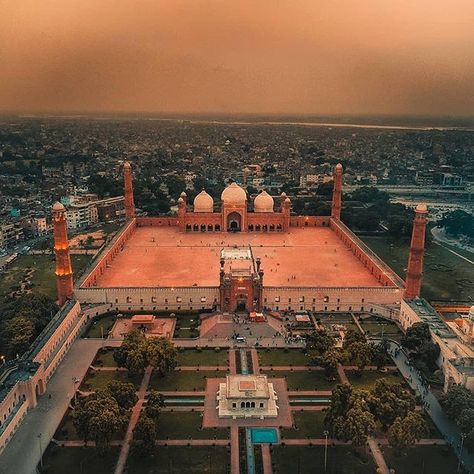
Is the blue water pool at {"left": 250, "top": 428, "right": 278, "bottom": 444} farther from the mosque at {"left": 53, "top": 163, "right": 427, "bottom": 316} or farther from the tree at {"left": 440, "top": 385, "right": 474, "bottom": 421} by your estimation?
the mosque at {"left": 53, "top": 163, "right": 427, "bottom": 316}

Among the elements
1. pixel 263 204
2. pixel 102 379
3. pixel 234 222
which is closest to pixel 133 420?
pixel 102 379

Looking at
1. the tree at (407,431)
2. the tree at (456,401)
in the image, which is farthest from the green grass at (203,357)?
the tree at (456,401)

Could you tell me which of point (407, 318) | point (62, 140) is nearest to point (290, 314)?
point (407, 318)

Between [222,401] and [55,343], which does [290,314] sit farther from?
[55,343]

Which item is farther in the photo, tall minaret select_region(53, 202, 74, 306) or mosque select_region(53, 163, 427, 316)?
mosque select_region(53, 163, 427, 316)

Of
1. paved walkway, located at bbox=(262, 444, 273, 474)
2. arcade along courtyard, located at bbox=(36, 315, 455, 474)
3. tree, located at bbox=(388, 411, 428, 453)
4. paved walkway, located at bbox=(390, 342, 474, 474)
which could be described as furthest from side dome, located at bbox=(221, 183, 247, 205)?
tree, located at bbox=(388, 411, 428, 453)
